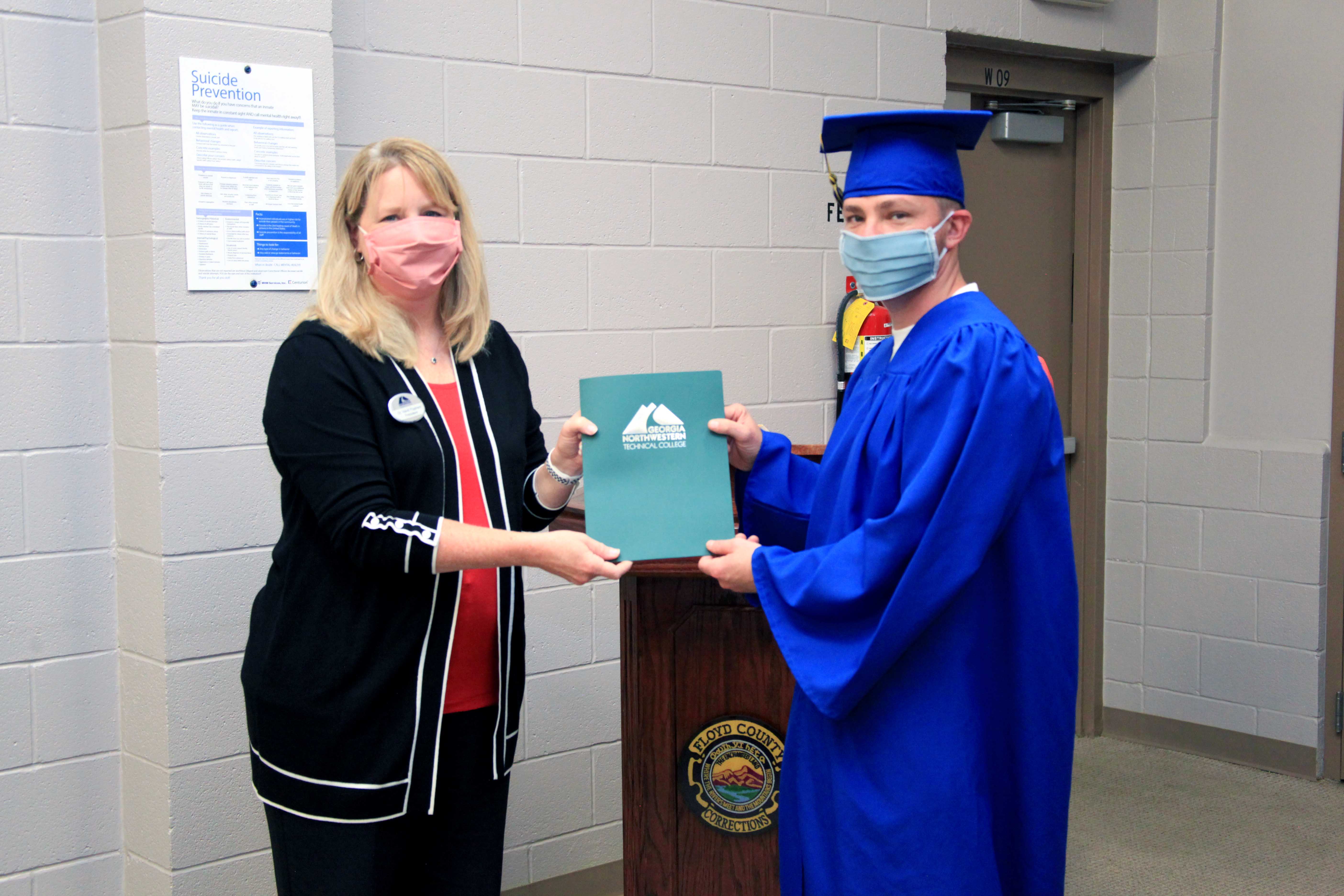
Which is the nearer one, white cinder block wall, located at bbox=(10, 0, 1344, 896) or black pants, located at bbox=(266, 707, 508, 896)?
black pants, located at bbox=(266, 707, 508, 896)

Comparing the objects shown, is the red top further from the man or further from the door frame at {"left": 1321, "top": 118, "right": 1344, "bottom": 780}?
the door frame at {"left": 1321, "top": 118, "right": 1344, "bottom": 780}

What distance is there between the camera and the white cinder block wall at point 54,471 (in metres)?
2.16

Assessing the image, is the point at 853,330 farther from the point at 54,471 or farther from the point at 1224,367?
the point at 54,471

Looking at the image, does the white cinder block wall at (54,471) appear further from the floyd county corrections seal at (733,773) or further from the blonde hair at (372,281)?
the floyd county corrections seal at (733,773)

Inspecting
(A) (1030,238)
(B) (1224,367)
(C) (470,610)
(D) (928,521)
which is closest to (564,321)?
(C) (470,610)

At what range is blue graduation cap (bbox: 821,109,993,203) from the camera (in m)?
1.62

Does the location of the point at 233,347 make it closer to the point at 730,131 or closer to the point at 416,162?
the point at 416,162

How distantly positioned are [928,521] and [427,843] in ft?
3.03

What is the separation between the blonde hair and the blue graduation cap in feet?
1.93

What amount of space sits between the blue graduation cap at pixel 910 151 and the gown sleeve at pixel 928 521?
0.22 meters

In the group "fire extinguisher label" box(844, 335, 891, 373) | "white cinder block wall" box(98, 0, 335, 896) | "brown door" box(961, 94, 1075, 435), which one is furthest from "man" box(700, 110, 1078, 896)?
"brown door" box(961, 94, 1075, 435)

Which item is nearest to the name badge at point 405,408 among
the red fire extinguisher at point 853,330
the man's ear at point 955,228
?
the man's ear at point 955,228

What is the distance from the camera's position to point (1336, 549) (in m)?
3.65

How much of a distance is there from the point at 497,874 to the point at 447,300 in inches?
35.4
